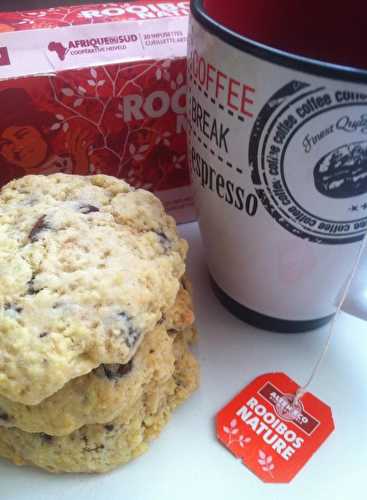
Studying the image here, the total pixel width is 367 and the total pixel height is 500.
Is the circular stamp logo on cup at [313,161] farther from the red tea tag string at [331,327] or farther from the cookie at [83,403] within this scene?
the cookie at [83,403]

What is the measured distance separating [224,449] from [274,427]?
0.18 ft

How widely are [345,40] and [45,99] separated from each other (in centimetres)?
35

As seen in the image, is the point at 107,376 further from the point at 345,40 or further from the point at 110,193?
the point at 345,40

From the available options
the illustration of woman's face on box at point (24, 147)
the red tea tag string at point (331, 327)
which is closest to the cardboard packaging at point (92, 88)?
the illustration of woman's face on box at point (24, 147)

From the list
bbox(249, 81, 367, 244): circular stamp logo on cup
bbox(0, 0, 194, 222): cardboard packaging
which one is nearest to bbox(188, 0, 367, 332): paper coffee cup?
bbox(249, 81, 367, 244): circular stamp logo on cup

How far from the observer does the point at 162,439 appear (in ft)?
1.63

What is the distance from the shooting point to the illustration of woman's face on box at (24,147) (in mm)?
574

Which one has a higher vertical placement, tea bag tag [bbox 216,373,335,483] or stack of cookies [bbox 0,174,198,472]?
stack of cookies [bbox 0,174,198,472]

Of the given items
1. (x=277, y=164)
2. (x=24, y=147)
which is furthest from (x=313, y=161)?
(x=24, y=147)

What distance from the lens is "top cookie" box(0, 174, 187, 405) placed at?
1.24 feet

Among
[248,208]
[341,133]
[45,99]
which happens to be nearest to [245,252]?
[248,208]

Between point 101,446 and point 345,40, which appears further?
point 345,40

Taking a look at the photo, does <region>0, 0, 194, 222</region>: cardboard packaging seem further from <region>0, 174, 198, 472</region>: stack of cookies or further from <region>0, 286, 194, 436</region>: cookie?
<region>0, 286, 194, 436</region>: cookie

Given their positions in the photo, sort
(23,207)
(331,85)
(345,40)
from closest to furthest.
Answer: (331,85) < (23,207) < (345,40)
